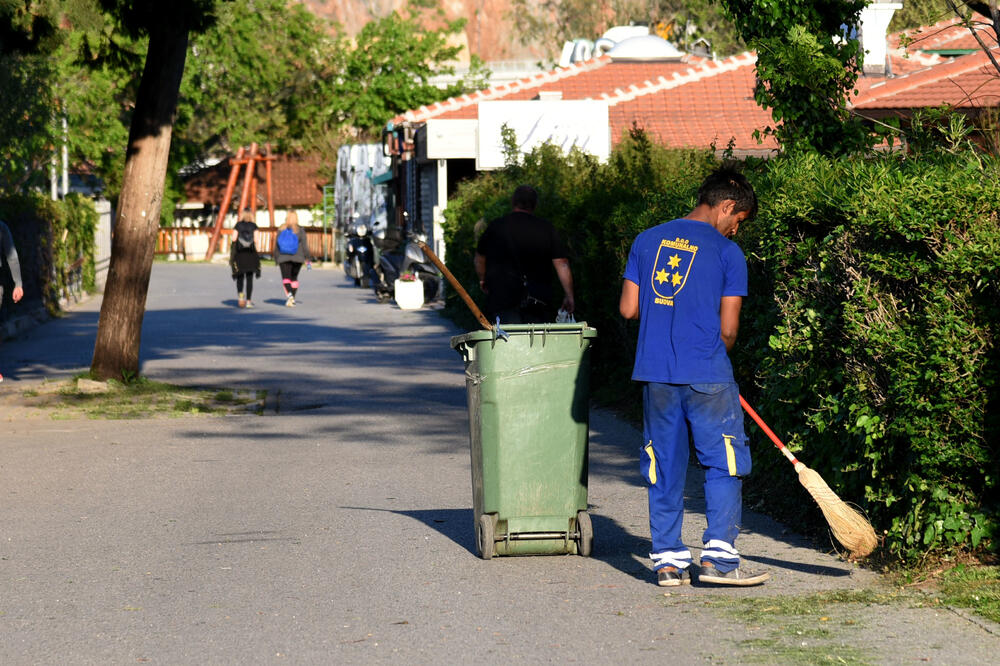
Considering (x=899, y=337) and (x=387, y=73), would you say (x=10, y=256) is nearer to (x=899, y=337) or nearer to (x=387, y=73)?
(x=899, y=337)

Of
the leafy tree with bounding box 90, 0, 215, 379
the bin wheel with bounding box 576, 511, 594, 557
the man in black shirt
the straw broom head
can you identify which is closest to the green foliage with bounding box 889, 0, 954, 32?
the man in black shirt

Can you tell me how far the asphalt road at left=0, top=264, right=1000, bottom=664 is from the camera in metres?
5.58

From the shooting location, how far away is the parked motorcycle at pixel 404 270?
90.5ft

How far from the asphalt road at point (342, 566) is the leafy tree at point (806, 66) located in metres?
2.54

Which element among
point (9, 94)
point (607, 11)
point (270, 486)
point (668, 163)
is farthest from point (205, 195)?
point (270, 486)

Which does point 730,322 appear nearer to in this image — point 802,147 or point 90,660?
point 90,660

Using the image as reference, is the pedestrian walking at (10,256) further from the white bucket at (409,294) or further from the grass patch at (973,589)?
the white bucket at (409,294)

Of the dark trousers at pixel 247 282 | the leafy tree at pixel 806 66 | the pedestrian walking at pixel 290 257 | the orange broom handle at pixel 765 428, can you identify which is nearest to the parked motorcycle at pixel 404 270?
the pedestrian walking at pixel 290 257

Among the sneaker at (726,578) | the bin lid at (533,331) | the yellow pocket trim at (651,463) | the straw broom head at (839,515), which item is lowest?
the sneaker at (726,578)

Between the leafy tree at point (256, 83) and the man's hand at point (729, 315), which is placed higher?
the leafy tree at point (256, 83)

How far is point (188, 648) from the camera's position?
5613mm

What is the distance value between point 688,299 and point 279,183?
245ft

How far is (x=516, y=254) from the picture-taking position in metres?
10.8

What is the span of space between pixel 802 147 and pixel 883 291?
142 inches
